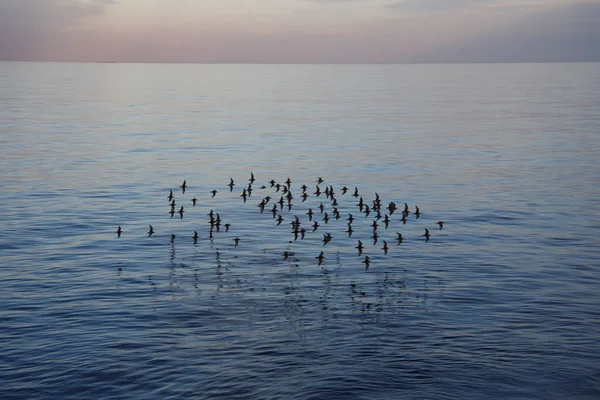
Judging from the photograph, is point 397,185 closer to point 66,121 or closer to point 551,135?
point 551,135

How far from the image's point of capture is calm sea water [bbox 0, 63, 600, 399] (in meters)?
27.2

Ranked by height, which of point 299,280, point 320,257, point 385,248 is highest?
point 385,248

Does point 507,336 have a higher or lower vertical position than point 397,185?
lower

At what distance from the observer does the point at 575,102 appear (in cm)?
16350

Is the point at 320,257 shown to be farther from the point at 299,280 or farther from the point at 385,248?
the point at 385,248

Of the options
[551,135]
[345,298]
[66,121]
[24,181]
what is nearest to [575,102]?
[551,135]

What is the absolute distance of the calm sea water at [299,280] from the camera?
27.2m

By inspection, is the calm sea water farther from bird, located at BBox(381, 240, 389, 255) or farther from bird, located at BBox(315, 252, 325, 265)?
bird, located at BBox(381, 240, 389, 255)

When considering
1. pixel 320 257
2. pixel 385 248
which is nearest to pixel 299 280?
pixel 320 257

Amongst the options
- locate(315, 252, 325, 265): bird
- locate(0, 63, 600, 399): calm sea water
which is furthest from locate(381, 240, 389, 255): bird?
locate(315, 252, 325, 265): bird

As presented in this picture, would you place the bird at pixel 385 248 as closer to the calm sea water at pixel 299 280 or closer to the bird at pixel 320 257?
the calm sea water at pixel 299 280

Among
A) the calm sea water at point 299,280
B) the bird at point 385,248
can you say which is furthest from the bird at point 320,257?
the bird at point 385,248

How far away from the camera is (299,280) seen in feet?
127

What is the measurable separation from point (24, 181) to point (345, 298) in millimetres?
42192
